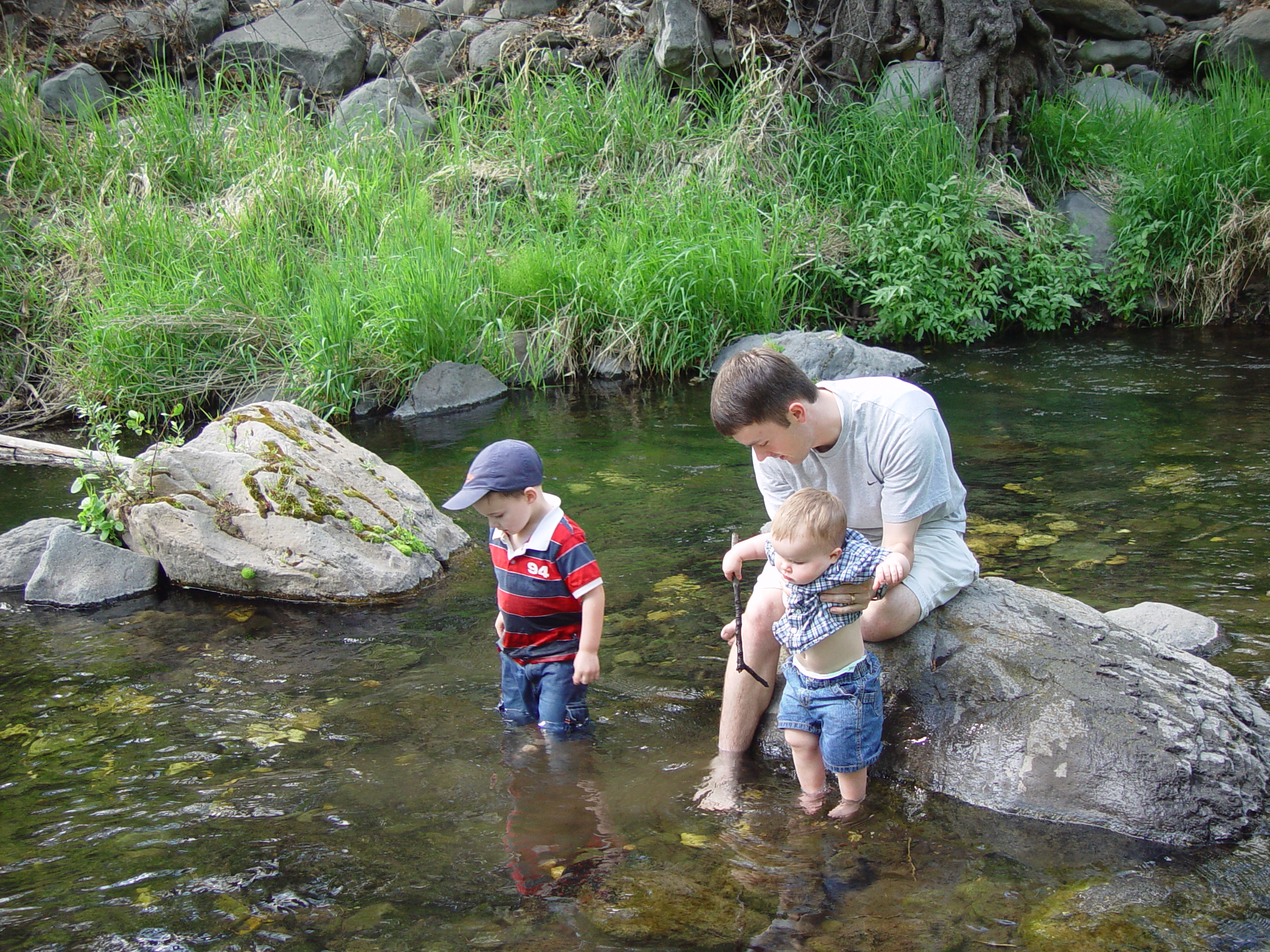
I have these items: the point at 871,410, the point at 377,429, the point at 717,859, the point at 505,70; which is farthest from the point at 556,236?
the point at 717,859

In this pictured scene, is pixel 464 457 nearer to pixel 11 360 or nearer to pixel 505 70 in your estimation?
pixel 11 360

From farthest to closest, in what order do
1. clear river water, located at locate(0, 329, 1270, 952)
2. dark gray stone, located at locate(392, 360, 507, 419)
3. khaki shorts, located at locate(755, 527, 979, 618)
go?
dark gray stone, located at locate(392, 360, 507, 419) → khaki shorts, located at locate(755, 527, 979, 618) → clear river water, located at locate(0, 329, 1270, 952)

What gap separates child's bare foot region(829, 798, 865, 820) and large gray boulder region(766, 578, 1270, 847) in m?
0.25

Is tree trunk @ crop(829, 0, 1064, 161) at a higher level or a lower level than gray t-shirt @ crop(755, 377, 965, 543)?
higher

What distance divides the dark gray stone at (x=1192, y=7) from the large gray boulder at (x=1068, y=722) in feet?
44.1

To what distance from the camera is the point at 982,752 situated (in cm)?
314

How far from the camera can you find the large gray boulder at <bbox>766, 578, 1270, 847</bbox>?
289 centimetres

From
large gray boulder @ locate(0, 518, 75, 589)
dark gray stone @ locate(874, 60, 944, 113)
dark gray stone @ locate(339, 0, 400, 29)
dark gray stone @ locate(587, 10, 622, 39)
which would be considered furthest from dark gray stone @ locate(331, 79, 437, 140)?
large gray boulder @ locate(0, 518, 75, 589)

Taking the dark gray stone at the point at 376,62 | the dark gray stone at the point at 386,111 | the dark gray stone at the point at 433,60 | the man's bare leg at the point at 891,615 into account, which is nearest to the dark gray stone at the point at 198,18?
the dark gray stone at the point at 376,62

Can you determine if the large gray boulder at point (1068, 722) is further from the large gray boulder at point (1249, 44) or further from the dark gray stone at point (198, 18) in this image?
the dark gray stone at point (198, 18)

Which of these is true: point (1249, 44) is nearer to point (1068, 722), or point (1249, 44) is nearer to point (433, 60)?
point (433, 60)

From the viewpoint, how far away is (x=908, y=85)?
1056cm

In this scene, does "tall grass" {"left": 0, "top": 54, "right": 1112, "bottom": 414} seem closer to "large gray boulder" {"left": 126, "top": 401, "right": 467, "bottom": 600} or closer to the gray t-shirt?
"large gray boulder" {"left": 126, "top": 401, "right": 467, "bottom": 600}

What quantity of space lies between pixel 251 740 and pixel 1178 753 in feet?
9.92
